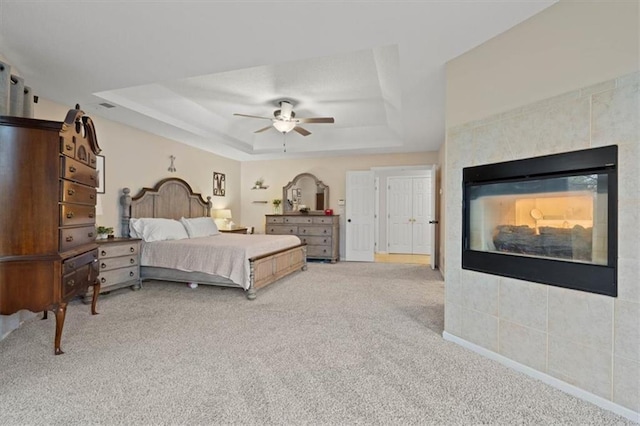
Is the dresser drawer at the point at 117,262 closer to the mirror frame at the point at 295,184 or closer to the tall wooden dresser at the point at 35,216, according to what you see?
the tall wooden dresser at the point at 35,216

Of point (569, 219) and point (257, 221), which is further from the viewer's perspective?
point (257, 221)

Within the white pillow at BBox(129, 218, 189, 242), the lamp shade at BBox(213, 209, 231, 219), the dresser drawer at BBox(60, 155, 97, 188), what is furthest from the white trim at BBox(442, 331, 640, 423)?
the lamp shade at BBox(213, 209, 231, 219)

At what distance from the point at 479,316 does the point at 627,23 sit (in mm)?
1970

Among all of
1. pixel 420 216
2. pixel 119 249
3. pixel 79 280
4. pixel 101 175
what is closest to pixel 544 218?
pixel 79 280

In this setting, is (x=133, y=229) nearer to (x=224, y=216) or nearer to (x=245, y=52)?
(x=224, y=216)

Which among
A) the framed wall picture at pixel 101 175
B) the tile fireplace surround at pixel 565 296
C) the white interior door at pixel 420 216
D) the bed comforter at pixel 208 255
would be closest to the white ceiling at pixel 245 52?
the framed wall picture at pixel 101 175

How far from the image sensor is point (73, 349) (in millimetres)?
2428

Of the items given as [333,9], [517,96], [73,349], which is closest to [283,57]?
[333,9]

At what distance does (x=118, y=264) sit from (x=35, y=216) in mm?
1829

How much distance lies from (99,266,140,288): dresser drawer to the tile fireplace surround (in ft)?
12.8

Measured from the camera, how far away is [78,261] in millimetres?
2641

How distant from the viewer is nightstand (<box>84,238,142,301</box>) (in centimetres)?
375

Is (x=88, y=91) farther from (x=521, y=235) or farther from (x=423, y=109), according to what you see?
(x=521, y=235)

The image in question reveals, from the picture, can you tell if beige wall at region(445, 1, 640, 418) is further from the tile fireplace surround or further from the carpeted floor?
the carpeted floor
